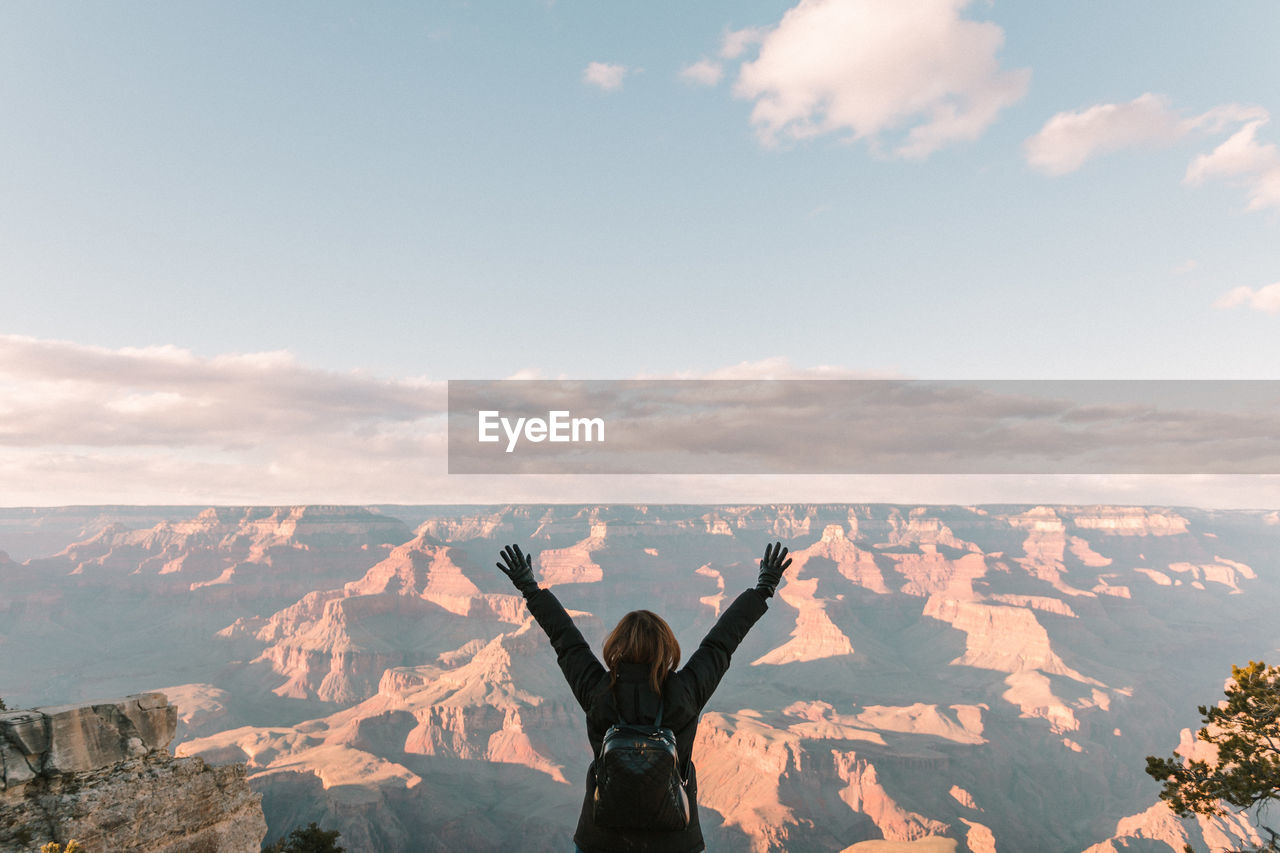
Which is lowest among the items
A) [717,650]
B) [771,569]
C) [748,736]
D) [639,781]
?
[748,736]

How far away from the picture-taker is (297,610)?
19938 cm

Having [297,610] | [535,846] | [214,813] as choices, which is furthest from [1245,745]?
[297,610]

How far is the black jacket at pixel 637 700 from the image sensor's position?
3.75 meters

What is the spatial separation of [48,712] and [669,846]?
1446 centimetres

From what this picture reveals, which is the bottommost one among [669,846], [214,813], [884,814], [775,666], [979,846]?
[775,666]

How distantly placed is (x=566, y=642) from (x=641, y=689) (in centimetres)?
77

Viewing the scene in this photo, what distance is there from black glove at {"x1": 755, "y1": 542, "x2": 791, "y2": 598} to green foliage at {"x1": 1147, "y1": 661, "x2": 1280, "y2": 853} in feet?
49.9

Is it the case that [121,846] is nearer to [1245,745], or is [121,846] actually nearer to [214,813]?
[214,813]

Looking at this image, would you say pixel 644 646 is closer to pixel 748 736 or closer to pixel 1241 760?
pixel 1241 760

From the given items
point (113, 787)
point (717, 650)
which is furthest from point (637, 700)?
point (113, 787)

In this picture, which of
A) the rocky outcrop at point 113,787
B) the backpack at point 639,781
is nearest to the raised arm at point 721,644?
the backpack at point 639,781

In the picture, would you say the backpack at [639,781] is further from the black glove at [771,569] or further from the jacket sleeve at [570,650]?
the black glove at [771,569]

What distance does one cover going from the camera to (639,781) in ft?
11.3

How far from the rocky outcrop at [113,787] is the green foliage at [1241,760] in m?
20.8
